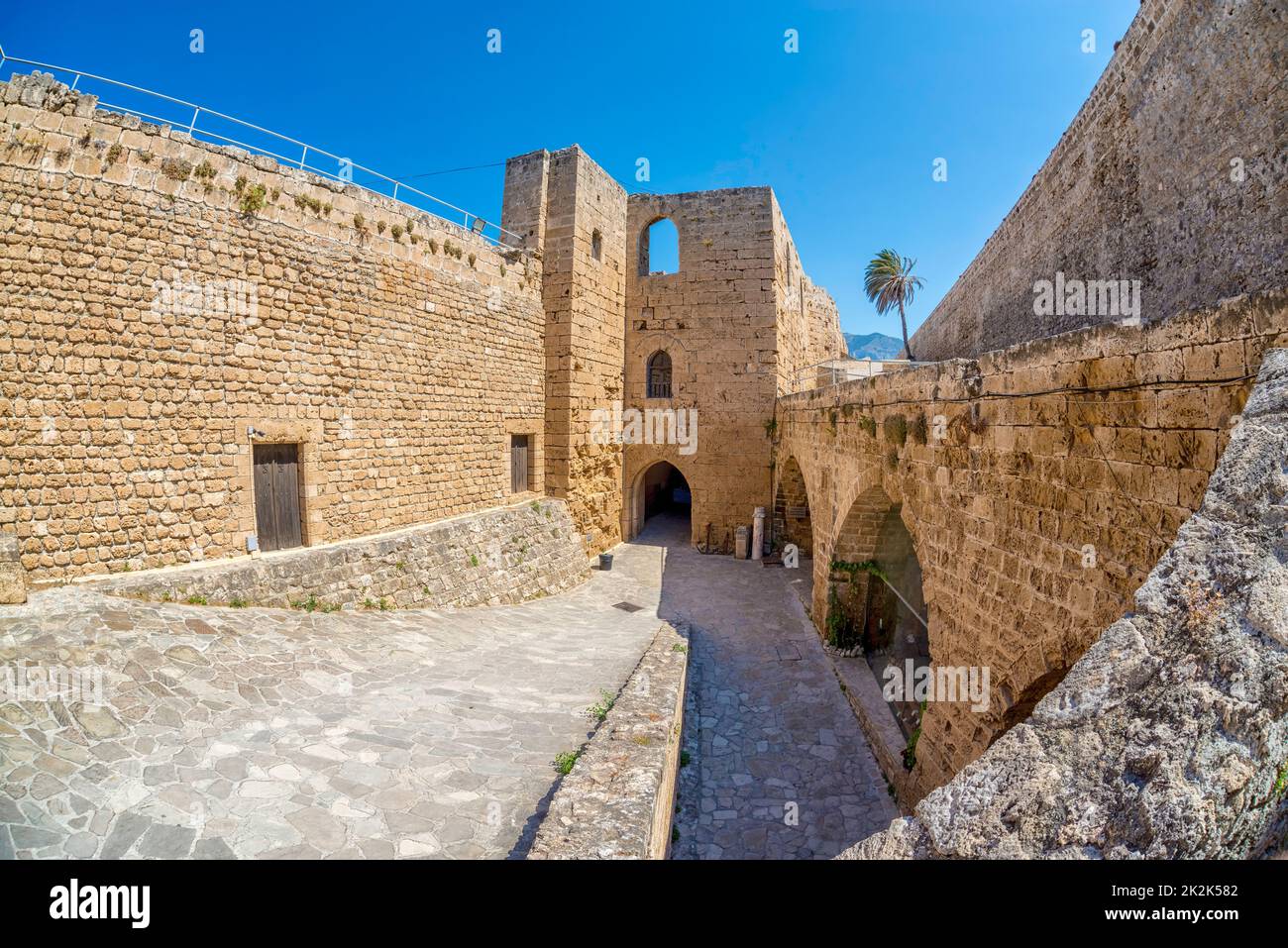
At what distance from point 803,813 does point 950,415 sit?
14.4 feet

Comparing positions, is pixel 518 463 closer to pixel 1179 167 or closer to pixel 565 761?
pixel 565 761

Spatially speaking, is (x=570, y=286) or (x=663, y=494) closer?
(x=570, y=286)

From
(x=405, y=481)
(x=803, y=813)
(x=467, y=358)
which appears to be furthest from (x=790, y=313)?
(x=803, y=813)

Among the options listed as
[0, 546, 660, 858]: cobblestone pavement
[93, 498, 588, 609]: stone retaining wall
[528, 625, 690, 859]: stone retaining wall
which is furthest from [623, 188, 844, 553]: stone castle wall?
[528, 625, 690, 859]: stone retaining wall

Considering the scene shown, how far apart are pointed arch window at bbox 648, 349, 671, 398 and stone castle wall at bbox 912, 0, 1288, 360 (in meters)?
9.40

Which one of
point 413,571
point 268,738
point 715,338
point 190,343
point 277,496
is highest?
point 715,338

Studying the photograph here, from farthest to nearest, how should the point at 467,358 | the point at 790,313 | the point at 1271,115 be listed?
the point at 790,313 < the point at 467,358 < the point at 1271,115

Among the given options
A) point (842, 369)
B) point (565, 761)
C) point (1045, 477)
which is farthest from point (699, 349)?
point (565, 761)

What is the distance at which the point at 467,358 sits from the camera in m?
11.3

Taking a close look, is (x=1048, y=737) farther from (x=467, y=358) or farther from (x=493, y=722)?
(x=467, y=358)

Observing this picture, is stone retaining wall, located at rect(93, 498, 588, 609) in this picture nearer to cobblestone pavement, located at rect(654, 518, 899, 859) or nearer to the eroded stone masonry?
the eroded stone masonry

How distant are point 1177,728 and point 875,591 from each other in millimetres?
8596

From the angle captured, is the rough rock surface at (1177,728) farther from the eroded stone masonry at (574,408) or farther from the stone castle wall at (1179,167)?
the stone castle wall at (1179,167)

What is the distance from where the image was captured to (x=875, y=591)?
9930mm
